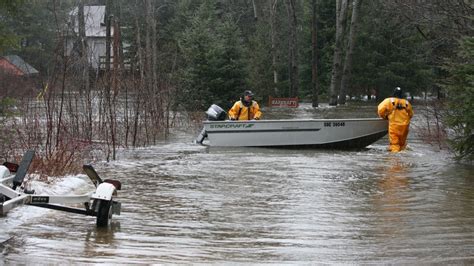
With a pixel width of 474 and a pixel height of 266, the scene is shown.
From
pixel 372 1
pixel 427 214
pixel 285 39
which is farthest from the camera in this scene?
pixel 285 39

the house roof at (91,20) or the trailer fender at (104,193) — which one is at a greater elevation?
the house roof at (91,20)

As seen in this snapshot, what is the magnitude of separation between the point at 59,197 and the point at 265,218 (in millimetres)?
2800

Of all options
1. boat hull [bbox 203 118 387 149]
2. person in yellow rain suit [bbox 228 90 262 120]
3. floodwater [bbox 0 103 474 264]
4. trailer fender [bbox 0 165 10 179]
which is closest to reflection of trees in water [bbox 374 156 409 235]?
floodwater [bbox 0 103 474 264]

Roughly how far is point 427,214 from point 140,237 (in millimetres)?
3946

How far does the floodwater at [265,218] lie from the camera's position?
320 inches

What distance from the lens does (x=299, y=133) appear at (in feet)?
72.2

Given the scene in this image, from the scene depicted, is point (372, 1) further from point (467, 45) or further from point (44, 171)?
point (44, 171)

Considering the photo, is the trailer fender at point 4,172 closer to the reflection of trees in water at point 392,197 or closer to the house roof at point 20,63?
the reflection of trees in water at point 392,197

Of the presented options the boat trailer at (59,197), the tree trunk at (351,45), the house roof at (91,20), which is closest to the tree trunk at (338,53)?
the tree trunk at (351,45)

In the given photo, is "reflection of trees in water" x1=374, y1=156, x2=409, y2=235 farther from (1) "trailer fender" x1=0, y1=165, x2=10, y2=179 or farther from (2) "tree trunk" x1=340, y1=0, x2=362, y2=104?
(2) "tree trunk" x1=340, y1=0, x2=362, y2=104

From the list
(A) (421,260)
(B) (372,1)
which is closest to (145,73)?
(A) (421,260)

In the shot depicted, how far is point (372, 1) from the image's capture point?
56.3 m

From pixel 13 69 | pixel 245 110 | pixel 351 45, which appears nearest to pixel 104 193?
pixel 245 110

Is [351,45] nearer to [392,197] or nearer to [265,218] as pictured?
[392,197]
